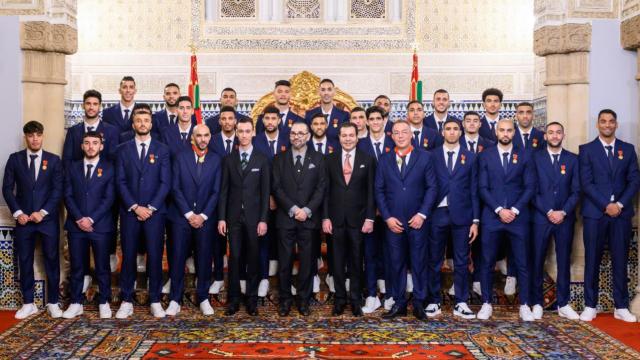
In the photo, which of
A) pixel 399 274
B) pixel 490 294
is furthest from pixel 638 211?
pixel 399 274

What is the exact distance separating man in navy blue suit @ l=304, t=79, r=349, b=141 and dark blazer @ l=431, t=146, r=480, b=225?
108 centimetres

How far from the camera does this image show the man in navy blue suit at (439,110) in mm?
6676

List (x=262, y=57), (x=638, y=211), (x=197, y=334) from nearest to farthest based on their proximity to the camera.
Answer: (x=197, y=334), (x=638, y=211), (x=262, y=57)

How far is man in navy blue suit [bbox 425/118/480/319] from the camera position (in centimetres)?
574

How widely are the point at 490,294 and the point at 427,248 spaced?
2.00 feet

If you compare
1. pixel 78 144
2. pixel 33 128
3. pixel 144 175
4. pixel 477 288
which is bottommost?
pixel 477 288

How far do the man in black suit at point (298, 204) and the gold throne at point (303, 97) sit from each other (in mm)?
3322

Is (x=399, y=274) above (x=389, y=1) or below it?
below

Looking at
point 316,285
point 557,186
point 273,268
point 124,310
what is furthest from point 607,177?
point 124,310

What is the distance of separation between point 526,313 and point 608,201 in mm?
1081

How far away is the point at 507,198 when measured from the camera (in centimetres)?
573

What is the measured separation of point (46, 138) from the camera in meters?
6.34

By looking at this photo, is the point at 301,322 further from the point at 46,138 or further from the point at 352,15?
the point at 352,15

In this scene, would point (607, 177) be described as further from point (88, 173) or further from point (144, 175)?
point (88, 173)
